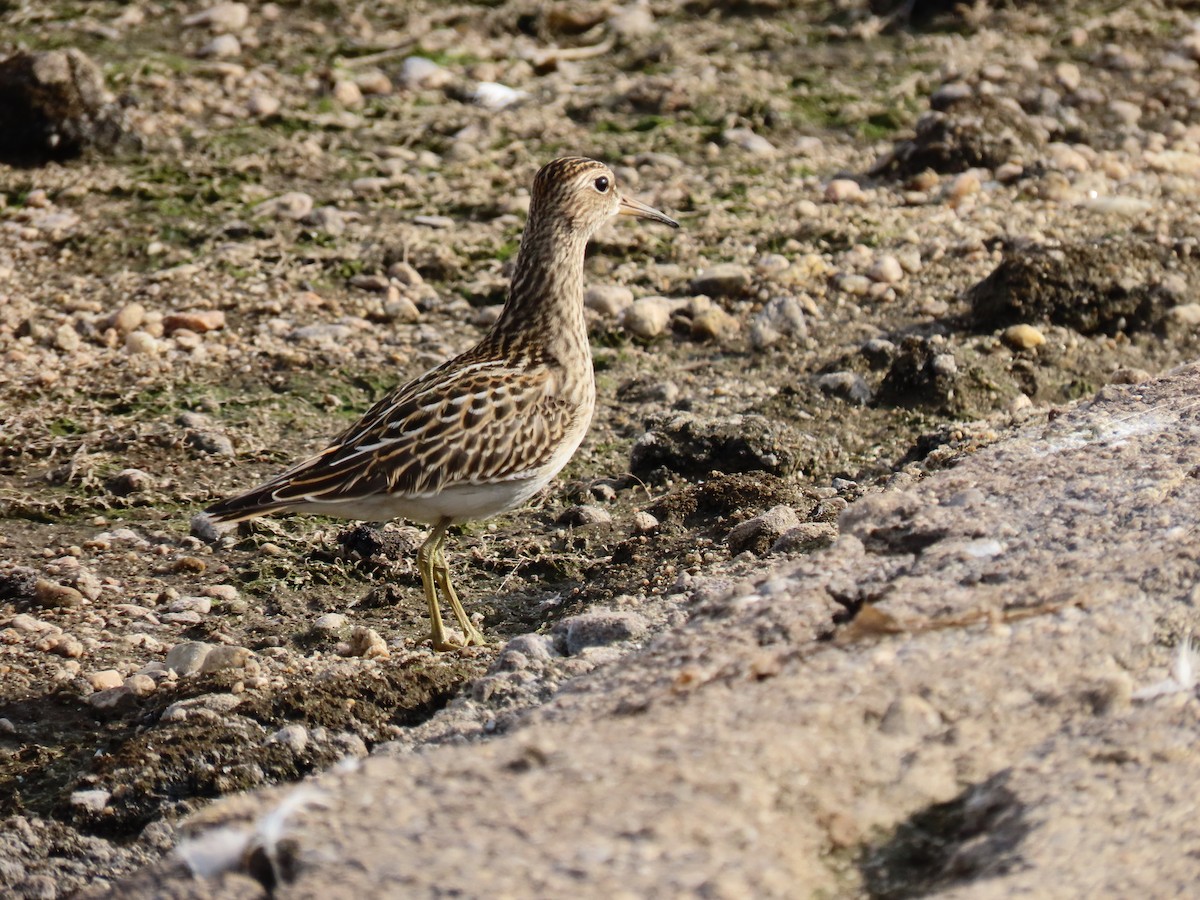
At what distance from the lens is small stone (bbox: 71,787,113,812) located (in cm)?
468

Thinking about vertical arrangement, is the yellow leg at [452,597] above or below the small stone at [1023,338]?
below

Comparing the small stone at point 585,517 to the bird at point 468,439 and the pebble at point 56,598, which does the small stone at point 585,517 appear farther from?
the pebble at point 56,598

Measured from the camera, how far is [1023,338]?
7766 millimetres

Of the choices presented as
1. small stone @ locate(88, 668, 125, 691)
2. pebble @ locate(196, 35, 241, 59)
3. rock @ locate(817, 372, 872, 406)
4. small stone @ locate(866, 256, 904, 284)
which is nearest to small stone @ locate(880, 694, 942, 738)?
small stone @ locate(88, 668, 125, 691)

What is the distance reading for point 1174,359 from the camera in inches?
310

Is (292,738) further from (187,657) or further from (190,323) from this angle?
(190,323)

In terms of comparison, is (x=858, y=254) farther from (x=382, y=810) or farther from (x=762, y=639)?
(x=382, y=810)

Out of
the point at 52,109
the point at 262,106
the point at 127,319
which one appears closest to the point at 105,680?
the point at 127,319

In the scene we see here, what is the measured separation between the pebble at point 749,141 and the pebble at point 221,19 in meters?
3.39

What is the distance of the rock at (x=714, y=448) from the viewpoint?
689 cm

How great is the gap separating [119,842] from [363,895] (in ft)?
5.76

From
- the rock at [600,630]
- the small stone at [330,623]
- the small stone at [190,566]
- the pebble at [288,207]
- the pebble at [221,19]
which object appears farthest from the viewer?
the pebble at [221,19]

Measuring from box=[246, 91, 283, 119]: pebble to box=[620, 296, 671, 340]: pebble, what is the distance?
10.4 ft

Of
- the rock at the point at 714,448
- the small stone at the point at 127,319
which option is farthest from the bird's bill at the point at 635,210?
the small stone at the point at 127,319
